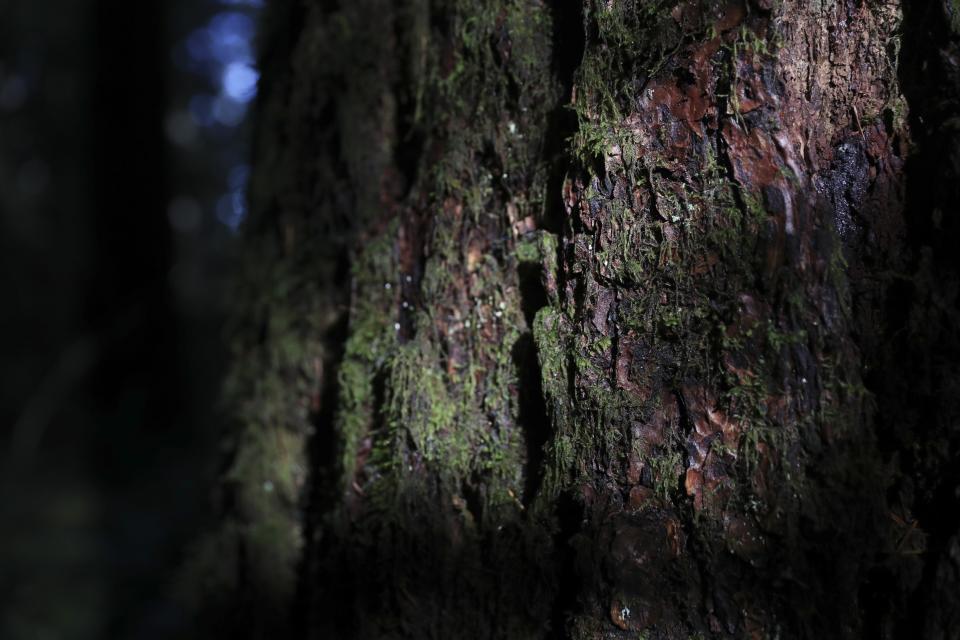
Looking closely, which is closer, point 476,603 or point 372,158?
point 476,603

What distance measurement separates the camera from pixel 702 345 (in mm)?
945

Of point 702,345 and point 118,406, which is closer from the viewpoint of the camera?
point 702,345

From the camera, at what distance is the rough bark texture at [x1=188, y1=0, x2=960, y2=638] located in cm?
93

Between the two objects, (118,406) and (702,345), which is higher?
(118,406)

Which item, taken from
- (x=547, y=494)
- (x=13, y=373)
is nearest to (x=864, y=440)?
(x=547, y=494)

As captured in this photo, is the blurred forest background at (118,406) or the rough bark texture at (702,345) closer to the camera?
the rough bark texture at (702,345)

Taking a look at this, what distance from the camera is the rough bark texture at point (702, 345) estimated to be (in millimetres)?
930

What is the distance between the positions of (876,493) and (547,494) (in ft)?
1.56

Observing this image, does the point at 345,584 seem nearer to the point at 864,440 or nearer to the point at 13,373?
the point at 864,440

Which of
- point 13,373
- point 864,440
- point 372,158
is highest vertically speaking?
point 13,373

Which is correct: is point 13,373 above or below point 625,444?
above

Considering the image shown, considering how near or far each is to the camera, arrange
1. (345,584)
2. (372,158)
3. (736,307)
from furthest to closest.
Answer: (372,158), (345,584), (736,307)

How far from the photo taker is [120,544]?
16.3 ft

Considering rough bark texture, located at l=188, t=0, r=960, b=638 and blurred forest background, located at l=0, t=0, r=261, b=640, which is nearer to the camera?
rough bark texture, located at l=188, t=0, r=960, b=638
